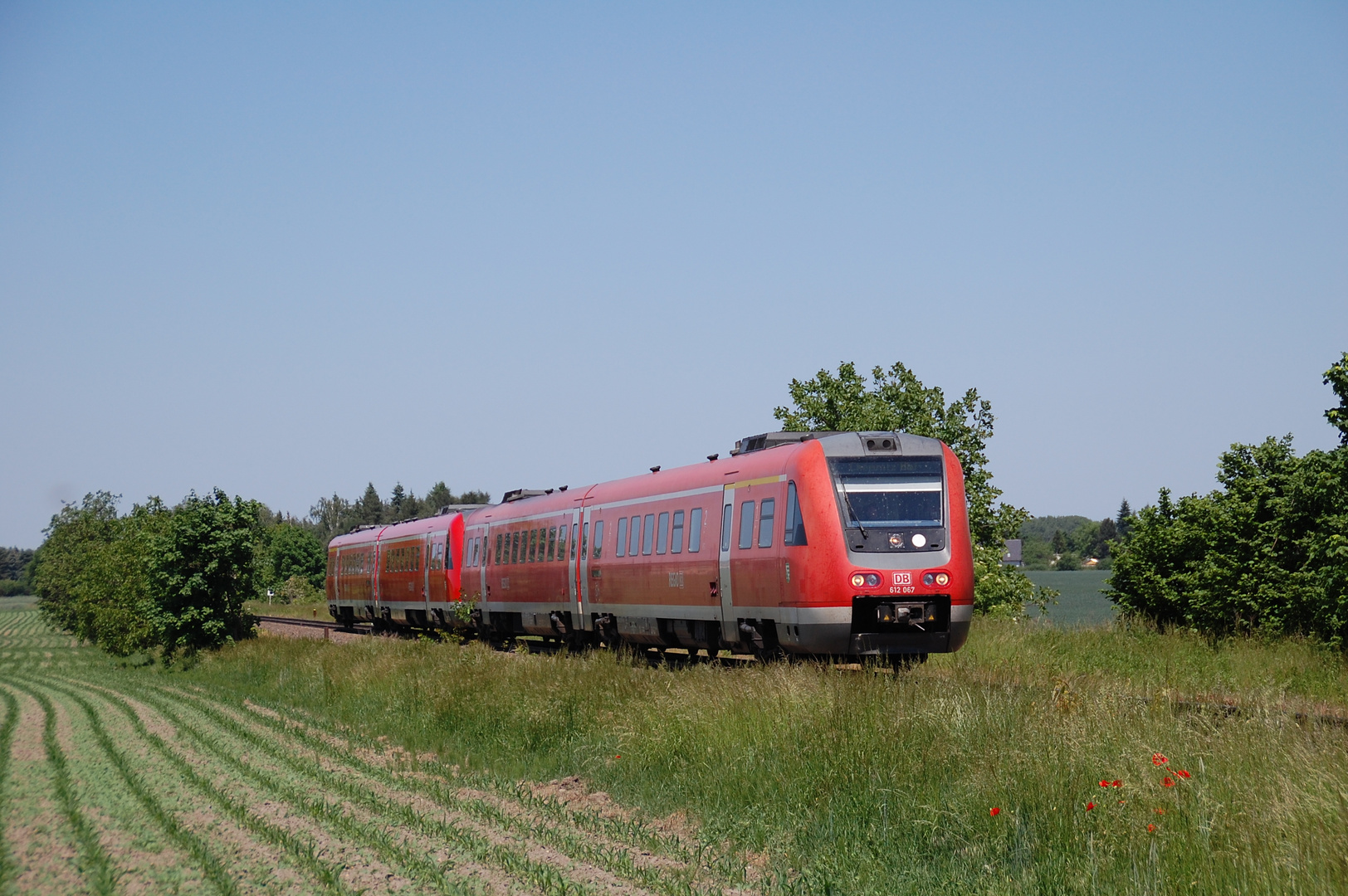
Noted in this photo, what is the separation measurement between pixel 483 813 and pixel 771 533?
317 inches

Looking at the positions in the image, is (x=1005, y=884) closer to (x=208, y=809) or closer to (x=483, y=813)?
(x=483, y=813)

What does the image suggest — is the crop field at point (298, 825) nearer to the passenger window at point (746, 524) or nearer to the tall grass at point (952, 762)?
the tall grass at point (952, 762)

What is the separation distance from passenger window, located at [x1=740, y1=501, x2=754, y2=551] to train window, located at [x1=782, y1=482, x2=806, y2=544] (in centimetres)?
132

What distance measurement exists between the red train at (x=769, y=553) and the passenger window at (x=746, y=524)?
0.11 ft

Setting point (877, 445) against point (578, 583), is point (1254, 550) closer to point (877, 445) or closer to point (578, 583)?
point (877, 445)

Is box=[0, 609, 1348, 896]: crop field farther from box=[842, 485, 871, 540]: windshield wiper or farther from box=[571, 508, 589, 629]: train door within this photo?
box=[571, 508, 589, 629]: train door

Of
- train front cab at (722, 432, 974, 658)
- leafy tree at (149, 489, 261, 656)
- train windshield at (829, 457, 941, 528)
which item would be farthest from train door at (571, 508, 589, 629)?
leafy tree at (149, 489, 261, 656)

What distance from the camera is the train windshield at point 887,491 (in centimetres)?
1703

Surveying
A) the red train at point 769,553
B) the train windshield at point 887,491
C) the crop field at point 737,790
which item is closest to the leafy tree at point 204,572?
the red train at point 769,553

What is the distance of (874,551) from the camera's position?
16.8 meters

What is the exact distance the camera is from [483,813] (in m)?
11.0

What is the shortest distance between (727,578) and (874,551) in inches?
138

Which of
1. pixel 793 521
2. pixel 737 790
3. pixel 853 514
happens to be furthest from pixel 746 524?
pixel 737 790

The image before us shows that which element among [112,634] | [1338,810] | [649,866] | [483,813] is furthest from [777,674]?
[112,634]
